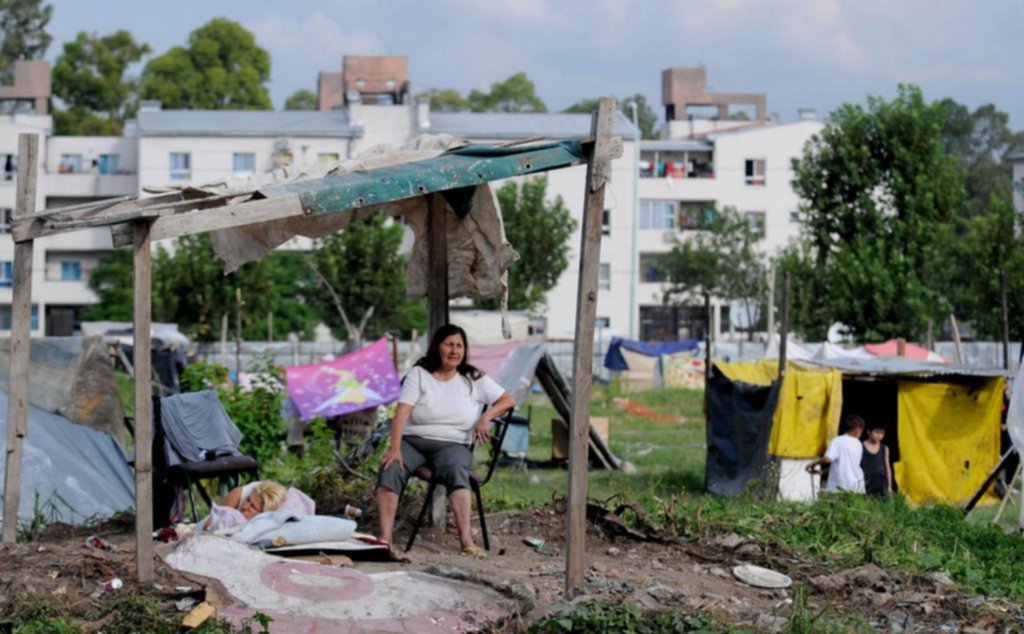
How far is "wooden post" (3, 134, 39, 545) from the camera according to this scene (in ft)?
28.8

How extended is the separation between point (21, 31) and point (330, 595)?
233 ft

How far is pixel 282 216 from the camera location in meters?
7.82

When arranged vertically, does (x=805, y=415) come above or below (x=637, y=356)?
above

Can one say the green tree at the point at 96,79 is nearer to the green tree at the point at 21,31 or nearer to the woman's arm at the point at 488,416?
the green tree at the point at 21,31

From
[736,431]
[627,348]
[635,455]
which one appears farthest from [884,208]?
[736,431]

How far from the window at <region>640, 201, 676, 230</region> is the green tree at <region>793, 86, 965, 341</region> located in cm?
2891

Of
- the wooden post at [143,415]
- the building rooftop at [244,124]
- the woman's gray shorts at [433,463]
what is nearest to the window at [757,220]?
the building rooftop at [244,124]

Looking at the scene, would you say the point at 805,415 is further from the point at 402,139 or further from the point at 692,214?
the point at 692,214

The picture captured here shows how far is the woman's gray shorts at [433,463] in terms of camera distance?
9.41 metres

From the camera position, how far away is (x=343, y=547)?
865cm

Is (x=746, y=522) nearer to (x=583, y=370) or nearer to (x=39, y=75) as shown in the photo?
(x=583, y=370)

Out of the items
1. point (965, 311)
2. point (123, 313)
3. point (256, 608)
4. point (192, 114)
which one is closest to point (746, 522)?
point (256, 608)

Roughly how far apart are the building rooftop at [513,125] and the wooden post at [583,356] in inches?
2053

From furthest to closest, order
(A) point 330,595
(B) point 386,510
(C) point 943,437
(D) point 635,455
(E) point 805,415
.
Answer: (D) point 635,455
(C) point 943,437
(E) point 805,415
(B) point 386,510
(A) point 330,595
